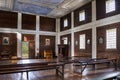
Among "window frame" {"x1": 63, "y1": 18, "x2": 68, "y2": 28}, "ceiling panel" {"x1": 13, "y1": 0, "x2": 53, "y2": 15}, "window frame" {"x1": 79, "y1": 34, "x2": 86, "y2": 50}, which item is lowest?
"window frame" {"x1": 79, "y1": 34, "x2": 86, "y2": 50}

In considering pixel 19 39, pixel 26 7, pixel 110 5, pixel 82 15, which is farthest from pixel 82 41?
pixel 19 39

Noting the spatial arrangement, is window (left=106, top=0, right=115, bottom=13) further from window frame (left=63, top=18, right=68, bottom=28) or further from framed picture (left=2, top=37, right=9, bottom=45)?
framed picture (left=2, top=37, right=9, bottom=45)

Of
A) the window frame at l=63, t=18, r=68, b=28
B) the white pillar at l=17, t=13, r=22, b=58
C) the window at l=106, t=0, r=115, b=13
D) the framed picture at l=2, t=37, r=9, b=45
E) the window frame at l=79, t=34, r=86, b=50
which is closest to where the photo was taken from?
the window at l=106, t=0, r=115, b=13

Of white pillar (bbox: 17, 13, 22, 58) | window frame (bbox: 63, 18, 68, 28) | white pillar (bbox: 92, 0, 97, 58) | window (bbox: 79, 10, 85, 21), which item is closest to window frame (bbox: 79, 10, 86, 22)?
window (bbox: 79, 10, 85, 21)

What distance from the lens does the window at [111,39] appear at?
8289mm

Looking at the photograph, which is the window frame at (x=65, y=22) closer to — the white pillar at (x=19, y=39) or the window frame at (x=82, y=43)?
the window frame at (x=82, y=43)

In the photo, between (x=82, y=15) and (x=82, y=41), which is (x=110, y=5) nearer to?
(x=82, y=15)

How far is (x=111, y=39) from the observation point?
846cm

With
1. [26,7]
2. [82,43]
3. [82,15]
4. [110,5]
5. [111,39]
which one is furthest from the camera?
[26,7]

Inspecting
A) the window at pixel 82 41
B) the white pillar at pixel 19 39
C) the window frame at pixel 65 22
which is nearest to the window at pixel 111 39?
the window at pixel 82 41

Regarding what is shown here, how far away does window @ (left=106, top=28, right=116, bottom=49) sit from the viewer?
326 inches

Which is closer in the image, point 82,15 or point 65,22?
point 82,15

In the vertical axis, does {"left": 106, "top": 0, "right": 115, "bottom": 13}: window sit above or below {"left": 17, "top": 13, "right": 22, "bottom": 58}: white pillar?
above

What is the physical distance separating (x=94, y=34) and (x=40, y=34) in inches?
303
